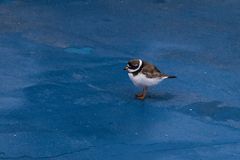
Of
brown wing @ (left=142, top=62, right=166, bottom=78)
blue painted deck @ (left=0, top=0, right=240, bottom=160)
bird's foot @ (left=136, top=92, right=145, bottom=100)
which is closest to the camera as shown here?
blue painted deck @ (left=0, top=0, right=240, bottom=160)

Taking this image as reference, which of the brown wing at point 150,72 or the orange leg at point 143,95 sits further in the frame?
the orange leg at point 143,95

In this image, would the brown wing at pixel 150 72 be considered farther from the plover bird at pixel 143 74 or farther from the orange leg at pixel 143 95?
the orange leg at pixel 143 95

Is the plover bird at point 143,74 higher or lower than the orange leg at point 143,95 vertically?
higher

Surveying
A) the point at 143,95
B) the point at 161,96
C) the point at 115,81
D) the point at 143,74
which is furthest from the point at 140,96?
the point at 115,81

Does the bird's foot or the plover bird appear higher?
the plover bird

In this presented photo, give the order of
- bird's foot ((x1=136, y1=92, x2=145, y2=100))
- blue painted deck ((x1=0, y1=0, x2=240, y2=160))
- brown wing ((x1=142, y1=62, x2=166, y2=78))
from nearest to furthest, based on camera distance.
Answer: blue painted deck ((x1=0, y1=0, x2=240, y2=160)), brown wing ((x1=142, y1=62, x2=166, y2=78)), bird's foot ((x1=136, y1=92, x2=145, y2=100))

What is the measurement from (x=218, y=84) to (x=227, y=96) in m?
0.40

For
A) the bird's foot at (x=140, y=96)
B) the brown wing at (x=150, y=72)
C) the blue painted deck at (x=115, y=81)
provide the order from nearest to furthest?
the blue painted deck at (x=115, y=81) < the brown wing at (x=150, y=72) < the bird's foot at (x=140, y=96)

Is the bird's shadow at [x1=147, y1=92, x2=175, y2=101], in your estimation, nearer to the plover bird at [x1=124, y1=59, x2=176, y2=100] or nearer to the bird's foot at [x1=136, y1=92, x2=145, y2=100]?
the bird's foot at [x1=136, y1=92, x2=145, y2=100]

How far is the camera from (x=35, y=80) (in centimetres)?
787

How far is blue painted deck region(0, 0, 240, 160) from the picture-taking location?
21.0 feet

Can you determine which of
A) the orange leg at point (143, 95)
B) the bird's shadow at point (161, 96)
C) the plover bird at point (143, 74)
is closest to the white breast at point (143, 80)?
the plover bird at point (143, 74)

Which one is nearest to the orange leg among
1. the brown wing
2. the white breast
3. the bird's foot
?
the bird's foot

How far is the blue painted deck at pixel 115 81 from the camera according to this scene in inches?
252
